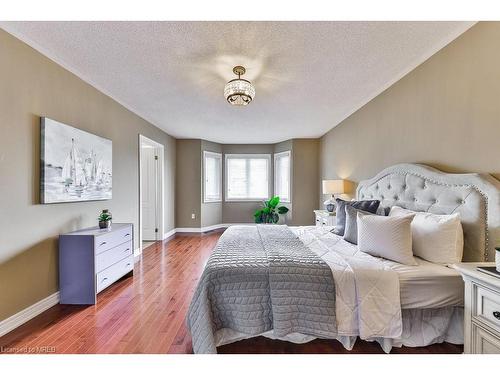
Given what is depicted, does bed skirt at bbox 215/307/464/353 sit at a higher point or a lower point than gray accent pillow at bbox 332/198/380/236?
lower

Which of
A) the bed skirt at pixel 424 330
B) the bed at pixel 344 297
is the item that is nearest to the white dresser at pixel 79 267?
the bed at pixel 344 297

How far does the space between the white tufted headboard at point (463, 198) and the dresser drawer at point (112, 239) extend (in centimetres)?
311

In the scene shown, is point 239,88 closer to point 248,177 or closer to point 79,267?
point 79,267

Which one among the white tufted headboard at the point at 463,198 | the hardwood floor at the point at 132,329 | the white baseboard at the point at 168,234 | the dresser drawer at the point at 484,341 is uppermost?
the white tufted headboard at the point at 463,198

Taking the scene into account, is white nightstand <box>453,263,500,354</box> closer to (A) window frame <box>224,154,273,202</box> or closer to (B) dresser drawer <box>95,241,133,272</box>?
(B) dresser drawer <box>95,241,133,272</box>

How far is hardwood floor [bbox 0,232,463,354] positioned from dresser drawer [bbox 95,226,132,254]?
0.52 metres

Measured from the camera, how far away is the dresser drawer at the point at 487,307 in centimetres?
116

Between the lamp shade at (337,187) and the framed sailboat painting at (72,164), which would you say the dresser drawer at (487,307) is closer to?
the lamp shade at (337,187)

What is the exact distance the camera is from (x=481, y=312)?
4.08 feet

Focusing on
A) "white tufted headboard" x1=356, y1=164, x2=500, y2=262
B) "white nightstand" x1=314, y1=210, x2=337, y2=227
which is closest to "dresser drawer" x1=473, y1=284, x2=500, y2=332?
"white tufted headboard" x1=356, y1=164, x2=500, y2=262

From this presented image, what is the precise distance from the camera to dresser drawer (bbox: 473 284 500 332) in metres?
1.16

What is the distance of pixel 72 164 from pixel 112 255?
3.52 ft
